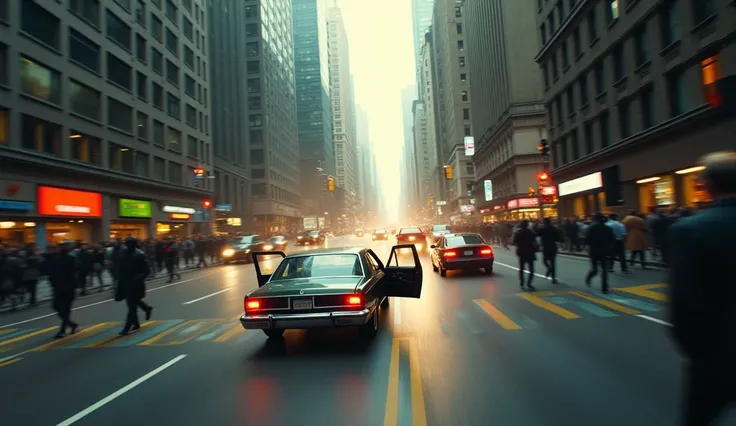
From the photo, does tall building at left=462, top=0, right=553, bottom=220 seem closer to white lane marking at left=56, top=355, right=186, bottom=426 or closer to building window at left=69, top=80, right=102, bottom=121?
building window at left=69, top=80, right=102, bottom=121

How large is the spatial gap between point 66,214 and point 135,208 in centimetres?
823

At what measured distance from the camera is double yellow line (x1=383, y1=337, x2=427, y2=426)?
4102mm

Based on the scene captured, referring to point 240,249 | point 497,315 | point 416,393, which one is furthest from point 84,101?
point 416,393

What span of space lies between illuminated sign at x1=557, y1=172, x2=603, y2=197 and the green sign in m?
32.9

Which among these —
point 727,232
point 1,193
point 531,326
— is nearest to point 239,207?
point 1,193

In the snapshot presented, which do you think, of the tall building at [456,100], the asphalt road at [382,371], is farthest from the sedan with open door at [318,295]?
the tall building at [456,100]

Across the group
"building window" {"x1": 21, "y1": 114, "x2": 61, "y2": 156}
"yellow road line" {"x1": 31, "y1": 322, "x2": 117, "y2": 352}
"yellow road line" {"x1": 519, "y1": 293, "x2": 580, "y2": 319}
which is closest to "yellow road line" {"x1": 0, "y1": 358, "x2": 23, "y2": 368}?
"yellow road line" {"x1": 31, "y1": 322, "x2": 117, "y2": 352}

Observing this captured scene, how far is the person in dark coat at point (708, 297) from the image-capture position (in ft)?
7.67

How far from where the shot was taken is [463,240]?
15.8 m

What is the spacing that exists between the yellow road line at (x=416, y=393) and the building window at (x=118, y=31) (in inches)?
1392

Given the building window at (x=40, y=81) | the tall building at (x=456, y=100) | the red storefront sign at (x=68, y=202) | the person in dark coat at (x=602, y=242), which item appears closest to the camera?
the person in dark coat at (x=602, y=242)

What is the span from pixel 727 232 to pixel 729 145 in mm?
20290

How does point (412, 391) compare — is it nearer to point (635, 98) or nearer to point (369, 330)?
point (369, 330)

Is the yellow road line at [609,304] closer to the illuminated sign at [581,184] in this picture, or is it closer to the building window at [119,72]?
the illuminated sign at [581,184]
